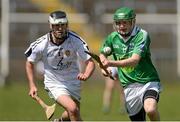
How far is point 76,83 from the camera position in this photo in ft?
38.9

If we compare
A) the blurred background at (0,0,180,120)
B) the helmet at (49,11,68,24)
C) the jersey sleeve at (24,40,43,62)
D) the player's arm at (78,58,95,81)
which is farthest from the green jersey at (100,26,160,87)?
the blurred background at (0,0,180,120)

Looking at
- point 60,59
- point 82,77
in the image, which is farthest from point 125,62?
point 60,59

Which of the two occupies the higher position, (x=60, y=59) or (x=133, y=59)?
(x=133, y=59)

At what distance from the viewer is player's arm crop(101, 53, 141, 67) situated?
10562 millimetres

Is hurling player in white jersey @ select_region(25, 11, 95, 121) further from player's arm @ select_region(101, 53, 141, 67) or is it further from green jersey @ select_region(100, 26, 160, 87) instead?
player's arm @ select_region(101, 53, 141, 67)

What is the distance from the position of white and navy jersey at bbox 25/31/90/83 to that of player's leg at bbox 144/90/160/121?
1314 millimetres

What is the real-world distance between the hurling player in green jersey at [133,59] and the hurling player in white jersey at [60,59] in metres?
0.55

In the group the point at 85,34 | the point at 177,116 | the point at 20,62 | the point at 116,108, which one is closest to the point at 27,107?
the point at 116,108

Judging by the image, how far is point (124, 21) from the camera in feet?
35.9

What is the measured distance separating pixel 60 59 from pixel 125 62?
1.39 metres

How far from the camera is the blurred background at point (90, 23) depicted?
1444 inches

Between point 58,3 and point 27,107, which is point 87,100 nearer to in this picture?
point 27,107

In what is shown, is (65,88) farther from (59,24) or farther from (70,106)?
(59,24)

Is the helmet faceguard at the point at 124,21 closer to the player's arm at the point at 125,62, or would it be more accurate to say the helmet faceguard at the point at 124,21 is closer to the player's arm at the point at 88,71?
the player's arm at the point at 125,62
